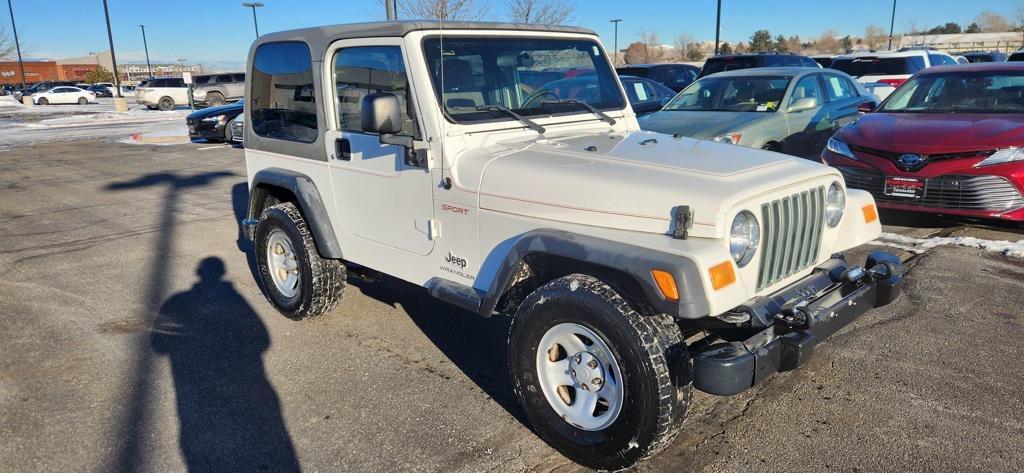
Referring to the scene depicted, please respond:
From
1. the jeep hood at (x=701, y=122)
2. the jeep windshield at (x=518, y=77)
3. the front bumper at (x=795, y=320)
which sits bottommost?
the front bumper at (x=795, y=320)

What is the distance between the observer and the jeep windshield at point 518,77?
3.61 metres

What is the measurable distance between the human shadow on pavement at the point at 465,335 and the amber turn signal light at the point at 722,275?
4.39 feet

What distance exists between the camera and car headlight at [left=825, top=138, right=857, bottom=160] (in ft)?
22.3

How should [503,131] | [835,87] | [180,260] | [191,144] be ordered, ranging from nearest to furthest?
[503,131] → [180,260] → [835,87] → [191,144]

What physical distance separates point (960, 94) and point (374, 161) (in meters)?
6.54

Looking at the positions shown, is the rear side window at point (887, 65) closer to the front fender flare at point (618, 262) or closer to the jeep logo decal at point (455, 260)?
the jeep logo decal at point (455, 260)

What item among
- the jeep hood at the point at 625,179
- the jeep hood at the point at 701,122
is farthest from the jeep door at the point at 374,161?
the jeep hood at the point at 701,122

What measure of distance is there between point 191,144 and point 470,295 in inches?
622

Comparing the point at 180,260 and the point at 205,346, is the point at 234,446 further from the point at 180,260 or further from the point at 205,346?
the point at 180,260

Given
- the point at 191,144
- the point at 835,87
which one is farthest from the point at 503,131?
the point at 191,144

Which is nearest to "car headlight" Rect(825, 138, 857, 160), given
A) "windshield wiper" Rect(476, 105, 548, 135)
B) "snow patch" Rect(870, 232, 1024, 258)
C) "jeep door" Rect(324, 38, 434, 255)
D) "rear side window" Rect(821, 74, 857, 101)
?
"snow patch" Rect(870, 232, 1024, 258)

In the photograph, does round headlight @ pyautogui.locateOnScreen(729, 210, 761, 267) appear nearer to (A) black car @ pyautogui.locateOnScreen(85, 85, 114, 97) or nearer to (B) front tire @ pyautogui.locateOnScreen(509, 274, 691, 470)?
(B) front tire @ pyautogui.locateOnScreen(509, 274, 691, 470)

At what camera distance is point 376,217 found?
4.01 meters

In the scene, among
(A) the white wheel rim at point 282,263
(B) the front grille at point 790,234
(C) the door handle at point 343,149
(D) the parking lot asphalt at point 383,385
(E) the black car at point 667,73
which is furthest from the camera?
(E) the black car at point 667,73
